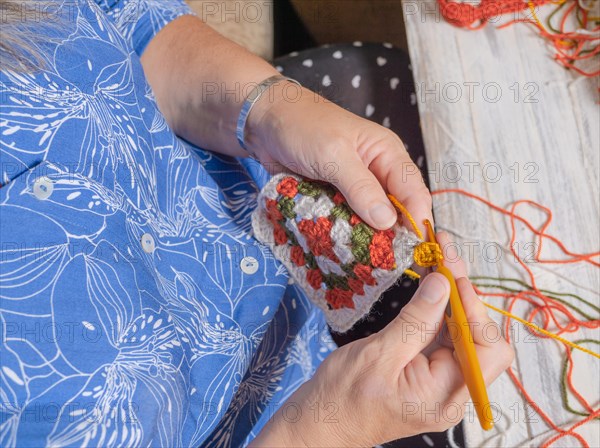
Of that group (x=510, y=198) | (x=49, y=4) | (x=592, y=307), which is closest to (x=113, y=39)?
(x=49, y=4)

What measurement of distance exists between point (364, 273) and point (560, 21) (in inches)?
26.9

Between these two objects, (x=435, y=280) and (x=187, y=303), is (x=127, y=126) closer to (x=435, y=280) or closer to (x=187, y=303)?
(x=187, y=303)

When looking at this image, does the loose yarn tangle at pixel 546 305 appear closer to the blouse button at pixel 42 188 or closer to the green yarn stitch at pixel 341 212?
the green yarn stitch at pixel 341 212

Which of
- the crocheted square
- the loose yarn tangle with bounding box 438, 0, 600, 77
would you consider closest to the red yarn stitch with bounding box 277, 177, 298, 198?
the crocheted square

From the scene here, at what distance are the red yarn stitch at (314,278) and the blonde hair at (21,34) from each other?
1.41 ft

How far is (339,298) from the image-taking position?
798 millimetres

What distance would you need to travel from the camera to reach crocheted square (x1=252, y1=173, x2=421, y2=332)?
70 cm

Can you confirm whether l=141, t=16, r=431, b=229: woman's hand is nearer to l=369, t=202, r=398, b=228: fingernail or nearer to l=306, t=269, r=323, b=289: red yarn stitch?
l=369, t=202, r=398, b=228: fingernail

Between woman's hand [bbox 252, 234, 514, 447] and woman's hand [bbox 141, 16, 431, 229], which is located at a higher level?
woman's hand [bbox 141, 16, 431, 229]

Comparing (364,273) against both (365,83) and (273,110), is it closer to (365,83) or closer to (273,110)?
(273,110)

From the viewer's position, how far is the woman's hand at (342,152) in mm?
705

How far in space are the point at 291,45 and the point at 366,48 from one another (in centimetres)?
69

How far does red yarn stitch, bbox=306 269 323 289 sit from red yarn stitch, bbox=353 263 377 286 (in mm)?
83

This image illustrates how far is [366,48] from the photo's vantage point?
3.35 ft
